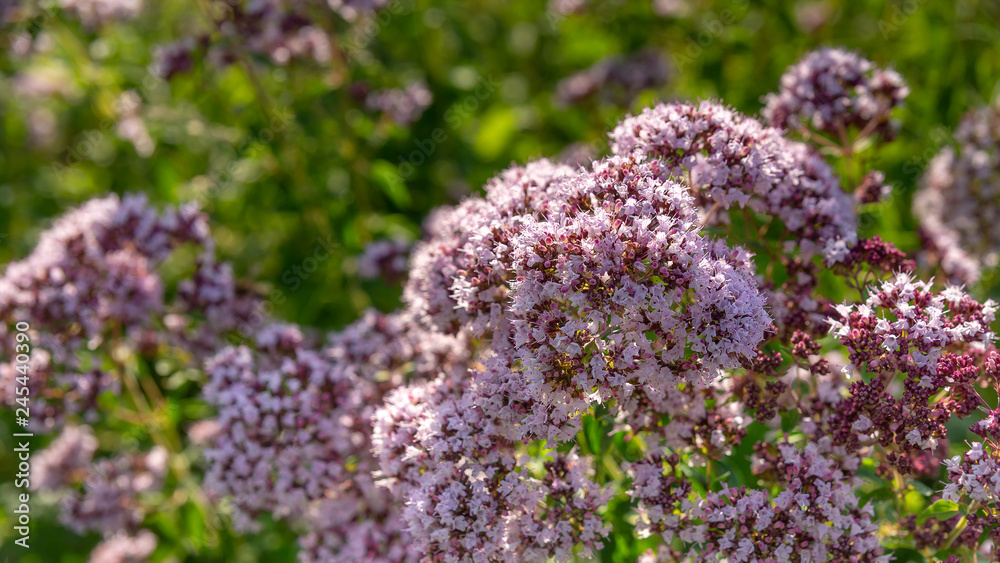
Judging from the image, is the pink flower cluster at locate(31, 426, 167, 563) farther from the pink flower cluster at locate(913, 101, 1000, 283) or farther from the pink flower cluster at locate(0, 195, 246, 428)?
the pink flower cluster at locate(913, 101, 1000, 283)

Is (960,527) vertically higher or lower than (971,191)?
lower

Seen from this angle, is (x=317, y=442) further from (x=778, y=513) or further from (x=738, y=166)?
(x=738, y=166)

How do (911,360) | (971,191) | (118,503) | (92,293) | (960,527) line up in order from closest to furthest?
1. (911,360)
2. (960,527)
3. (92,293)
4. (118,503)
5. (971,191)

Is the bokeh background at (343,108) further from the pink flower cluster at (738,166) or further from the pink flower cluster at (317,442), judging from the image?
the pink flower cluster at (738,166)

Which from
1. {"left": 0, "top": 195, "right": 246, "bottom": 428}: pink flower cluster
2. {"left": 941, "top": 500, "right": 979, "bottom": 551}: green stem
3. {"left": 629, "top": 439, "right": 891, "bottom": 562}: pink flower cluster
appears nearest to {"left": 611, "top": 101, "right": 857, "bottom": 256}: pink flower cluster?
{"left": 629, "top": 439, "right": 891, "bottom": 562}: pink flower cluster

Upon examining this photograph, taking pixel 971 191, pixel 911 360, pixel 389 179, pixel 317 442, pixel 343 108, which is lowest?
pixel 911 360

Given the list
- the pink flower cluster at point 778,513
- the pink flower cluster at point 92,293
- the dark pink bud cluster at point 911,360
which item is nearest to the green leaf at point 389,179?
the pink flower cluster at point 92,293

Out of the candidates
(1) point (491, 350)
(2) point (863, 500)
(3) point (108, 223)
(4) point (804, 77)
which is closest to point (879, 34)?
(4) point (804, 77)

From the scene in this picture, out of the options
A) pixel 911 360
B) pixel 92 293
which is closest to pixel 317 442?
pixel 92 293
